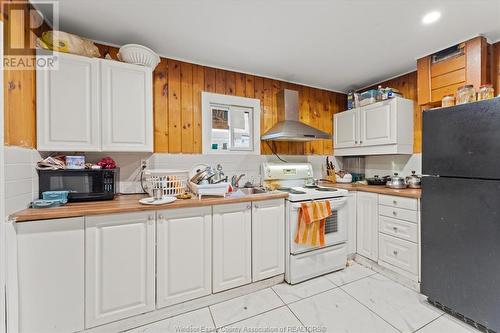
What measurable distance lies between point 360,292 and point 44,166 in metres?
2.76

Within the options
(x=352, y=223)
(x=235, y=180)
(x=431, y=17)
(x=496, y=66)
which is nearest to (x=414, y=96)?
(x=496, y=66)

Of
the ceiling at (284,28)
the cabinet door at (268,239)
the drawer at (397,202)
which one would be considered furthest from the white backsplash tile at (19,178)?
the drawer at (397,202)

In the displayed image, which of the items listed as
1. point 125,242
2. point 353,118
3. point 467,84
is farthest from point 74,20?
point 467,84

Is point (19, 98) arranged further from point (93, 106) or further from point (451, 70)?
point (451, 70)

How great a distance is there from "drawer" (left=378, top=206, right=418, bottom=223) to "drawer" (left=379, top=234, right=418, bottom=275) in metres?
0.22

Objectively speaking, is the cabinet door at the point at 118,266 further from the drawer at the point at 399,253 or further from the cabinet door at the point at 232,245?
the drawer at the point at 399,253

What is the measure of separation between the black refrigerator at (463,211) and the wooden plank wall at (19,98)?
2778 mm

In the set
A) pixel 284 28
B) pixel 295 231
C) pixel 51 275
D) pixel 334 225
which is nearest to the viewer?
pixel 51 275

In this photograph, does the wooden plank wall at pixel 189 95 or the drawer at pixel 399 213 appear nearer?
the drawer at pixel 399 213

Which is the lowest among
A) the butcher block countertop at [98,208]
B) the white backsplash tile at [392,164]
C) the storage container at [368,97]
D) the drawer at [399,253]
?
the drawer at [399,253]

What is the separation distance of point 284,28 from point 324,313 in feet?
7.56

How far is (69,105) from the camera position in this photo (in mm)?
1605

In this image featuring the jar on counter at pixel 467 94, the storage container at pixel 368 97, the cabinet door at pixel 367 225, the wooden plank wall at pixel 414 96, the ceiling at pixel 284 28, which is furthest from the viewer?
the storage container at pixel 368 97

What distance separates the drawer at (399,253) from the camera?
6.46 ft
